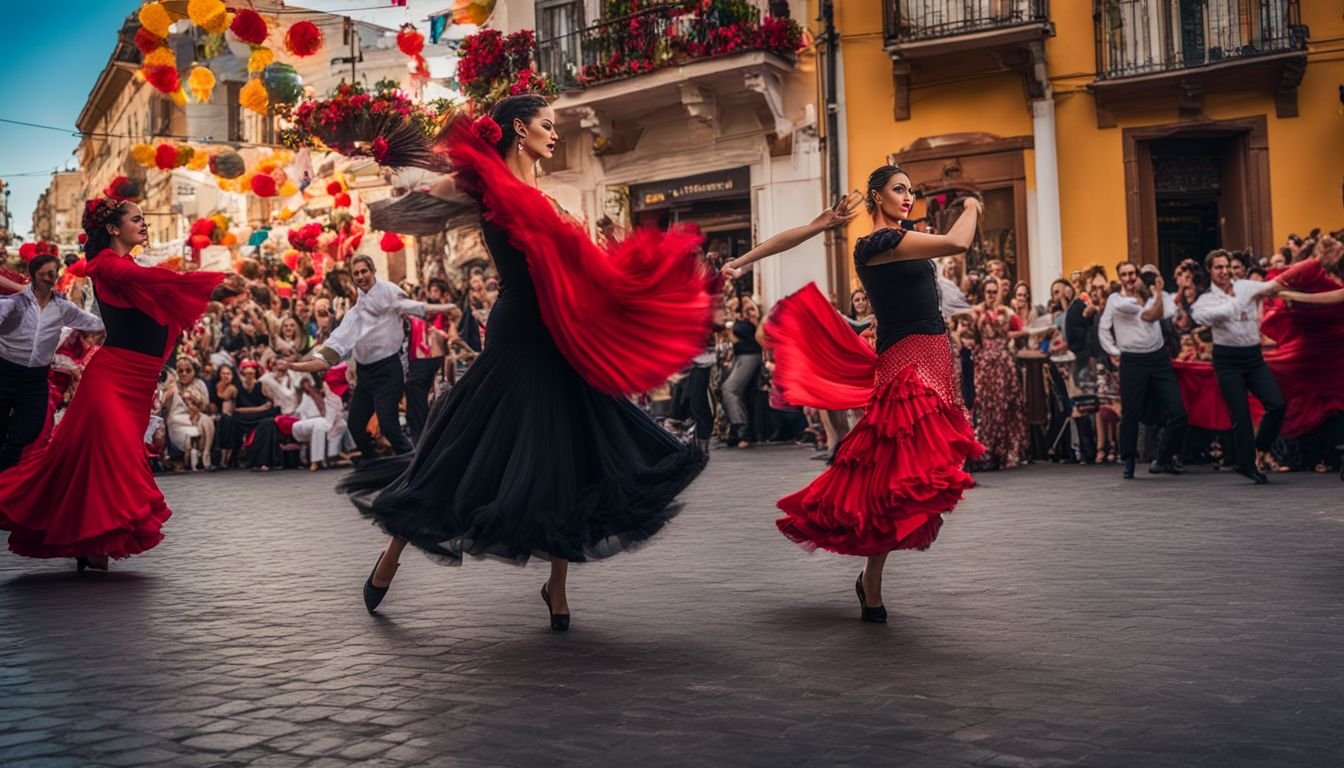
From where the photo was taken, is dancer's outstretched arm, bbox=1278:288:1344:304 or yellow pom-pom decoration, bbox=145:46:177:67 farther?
yellow pom-pom decoration, bbox=145:46:177:67

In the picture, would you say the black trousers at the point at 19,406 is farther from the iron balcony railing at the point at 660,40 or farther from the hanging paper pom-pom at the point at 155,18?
the iron balcony railing at the point at 660,40

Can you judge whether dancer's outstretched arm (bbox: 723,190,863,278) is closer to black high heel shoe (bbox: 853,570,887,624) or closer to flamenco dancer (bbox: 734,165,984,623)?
flamenco dancer (bbox: 734,165,984,623)

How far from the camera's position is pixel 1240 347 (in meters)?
12.8

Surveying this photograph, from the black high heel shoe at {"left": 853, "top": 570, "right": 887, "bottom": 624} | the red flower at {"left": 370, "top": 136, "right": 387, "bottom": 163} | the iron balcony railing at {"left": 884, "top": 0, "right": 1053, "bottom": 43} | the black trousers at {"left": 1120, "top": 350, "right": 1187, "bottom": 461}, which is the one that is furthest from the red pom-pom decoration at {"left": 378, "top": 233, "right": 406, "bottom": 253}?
the black high heel shoe at {"left": 853, "top": 570, "right": 887, "bottom": 624}

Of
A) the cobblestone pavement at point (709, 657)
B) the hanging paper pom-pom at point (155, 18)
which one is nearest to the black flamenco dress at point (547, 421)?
the cobblestone pavement at point (709, 657)

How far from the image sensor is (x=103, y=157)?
217 ft

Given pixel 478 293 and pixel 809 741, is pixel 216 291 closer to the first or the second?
pixel 809 741

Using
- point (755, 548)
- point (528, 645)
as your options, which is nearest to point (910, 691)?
point (528, 645)

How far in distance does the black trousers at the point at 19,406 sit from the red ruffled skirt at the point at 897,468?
17.3 ft

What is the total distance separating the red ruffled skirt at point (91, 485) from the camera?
823 centimetres

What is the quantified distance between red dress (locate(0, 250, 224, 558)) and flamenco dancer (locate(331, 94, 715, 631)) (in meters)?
3.00

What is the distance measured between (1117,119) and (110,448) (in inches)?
706

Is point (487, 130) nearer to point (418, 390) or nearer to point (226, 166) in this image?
point (418, 390)

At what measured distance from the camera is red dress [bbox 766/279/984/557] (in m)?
6.04
